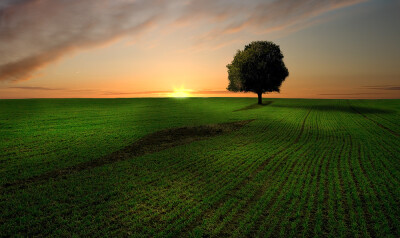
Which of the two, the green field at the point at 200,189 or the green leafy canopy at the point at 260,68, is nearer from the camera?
the green field at the point at 200,189

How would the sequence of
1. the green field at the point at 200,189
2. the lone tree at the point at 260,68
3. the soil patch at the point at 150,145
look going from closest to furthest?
the green field at the point at 200,189 → the soil patch at the point at 150,145 → the lone tree at the point at 260,68

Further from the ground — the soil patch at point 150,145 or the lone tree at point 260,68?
the lone tree at point 260,68

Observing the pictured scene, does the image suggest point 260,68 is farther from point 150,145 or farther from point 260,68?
point 150,145

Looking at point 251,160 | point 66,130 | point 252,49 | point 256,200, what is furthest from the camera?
point 252,49

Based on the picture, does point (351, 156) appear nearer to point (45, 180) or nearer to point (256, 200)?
point (256, 200)

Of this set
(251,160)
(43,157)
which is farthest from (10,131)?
(251,160)

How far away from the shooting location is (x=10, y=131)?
88.8 ft

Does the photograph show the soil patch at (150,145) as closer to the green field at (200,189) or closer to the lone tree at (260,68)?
the green field at (200,189)

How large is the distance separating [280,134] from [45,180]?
24.2 m

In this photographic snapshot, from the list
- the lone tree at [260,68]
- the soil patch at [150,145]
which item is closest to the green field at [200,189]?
the soil patch at [150,145]

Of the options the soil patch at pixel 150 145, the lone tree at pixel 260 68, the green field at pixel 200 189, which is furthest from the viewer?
the lone tree at pixel 260 68

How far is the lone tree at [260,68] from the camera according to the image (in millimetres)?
65375

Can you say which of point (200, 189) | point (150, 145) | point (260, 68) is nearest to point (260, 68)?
point (260, 68)

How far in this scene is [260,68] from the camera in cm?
6444
